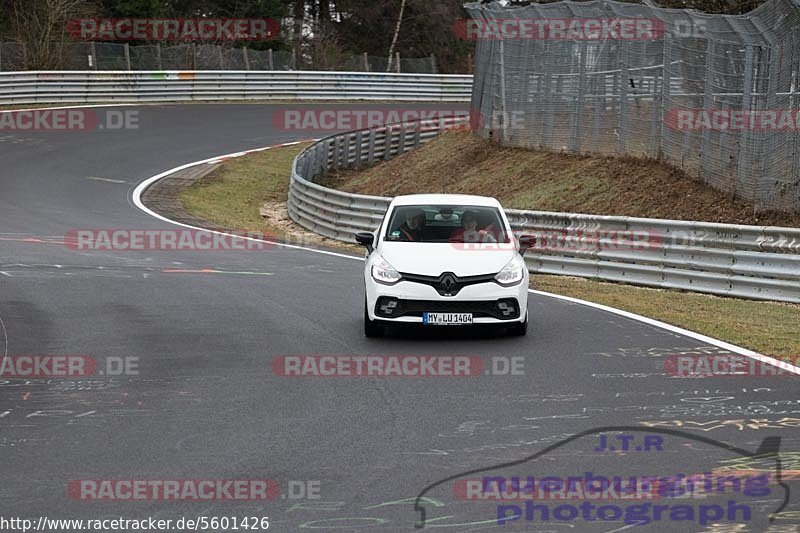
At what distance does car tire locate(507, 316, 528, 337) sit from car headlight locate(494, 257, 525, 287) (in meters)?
0.44

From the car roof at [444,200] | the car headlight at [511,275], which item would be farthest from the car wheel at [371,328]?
the car roof at [444,200]

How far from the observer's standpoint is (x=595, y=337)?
520 inches

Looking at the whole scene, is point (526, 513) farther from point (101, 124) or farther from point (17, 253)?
point (101, 124)

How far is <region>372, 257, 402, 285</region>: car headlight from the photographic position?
508 inches

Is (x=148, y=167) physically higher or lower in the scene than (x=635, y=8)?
lower

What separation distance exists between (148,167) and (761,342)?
26489 millimetres

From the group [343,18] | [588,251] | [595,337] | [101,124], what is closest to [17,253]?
[588,251]

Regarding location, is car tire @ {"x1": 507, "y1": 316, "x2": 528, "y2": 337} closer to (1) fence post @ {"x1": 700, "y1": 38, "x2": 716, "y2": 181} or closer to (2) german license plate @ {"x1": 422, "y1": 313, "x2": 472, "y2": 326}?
(2) german license plate @ {"x1": 422, "y1": 313, "x2": 472, "y2": 326}

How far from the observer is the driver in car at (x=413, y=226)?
1386 centimetres

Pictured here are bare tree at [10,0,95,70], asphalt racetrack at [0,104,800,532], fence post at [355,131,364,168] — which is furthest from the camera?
bare tree at [10,0,95,70]

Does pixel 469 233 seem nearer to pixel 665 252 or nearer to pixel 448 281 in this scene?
pixel 448 281

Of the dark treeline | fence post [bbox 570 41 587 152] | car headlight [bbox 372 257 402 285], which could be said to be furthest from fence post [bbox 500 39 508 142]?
the dark treeline

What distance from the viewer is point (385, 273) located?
13.0 metres

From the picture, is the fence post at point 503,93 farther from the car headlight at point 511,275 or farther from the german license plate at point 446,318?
the german license plate at point 446,318
